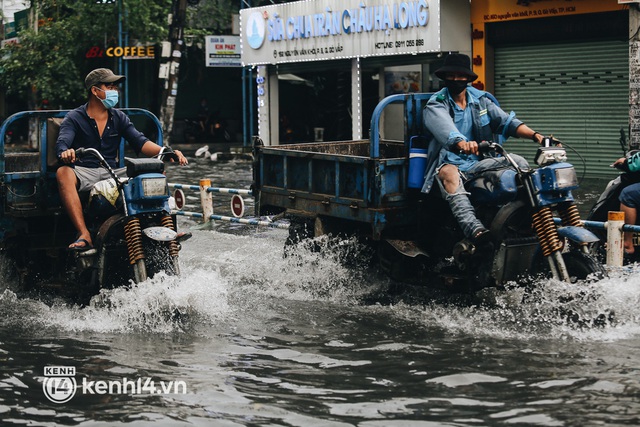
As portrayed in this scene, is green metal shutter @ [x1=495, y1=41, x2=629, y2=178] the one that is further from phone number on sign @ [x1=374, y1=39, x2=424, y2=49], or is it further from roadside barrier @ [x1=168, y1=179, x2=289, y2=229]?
roadside barrier @ [x1=168, y1=179, x2=289, y2=229]

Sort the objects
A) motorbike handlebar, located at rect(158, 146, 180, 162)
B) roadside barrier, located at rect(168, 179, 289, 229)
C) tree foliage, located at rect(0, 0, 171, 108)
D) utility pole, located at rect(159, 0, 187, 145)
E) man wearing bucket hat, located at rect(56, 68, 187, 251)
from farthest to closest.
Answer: tree foliage, located at rect(0, 0, 171, 108)
utility pole, located at rect(159, 0, 187, 145)
roadside barrier, located at rect(168, 179, 289, 229)
motorbike handlebar, located at rect(158, 146, 180, 162)
man wearing bucket hat, located at rect(56, 68, 187, 251)

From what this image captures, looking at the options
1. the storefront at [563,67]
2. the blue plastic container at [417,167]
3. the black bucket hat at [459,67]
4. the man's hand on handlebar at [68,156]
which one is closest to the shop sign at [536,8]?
the storefront at [563,67]

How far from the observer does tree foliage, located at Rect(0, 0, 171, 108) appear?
29.8 m

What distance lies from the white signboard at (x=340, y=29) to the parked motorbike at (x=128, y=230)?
12988mm

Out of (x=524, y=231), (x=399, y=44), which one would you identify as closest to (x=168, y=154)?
(x=524, y=231)

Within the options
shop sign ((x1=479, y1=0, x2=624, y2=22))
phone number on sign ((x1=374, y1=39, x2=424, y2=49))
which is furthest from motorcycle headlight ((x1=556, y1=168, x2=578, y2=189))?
phone number on sign ((x1=374, y1=39, x2=424, y2=49))

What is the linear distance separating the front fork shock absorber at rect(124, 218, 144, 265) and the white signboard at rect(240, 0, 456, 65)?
44.1 ft

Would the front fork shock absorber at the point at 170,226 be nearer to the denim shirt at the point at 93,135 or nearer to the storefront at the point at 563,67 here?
the denim shirt at the point at 93,135

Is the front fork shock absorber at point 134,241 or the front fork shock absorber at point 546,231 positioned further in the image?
the front fork shock absorber at point 134,241

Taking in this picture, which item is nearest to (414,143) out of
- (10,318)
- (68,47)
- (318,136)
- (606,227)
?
(606,227)

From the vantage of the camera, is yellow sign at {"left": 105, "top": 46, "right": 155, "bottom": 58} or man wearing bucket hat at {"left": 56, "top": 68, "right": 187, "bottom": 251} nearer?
man wearing bucket hat at {"left": 56, "top": 68, "right": 187, "bottom": 251}

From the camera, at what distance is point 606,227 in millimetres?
8781

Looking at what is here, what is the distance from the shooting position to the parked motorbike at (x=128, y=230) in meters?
7.89

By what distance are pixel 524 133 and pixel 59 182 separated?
3851 mm
